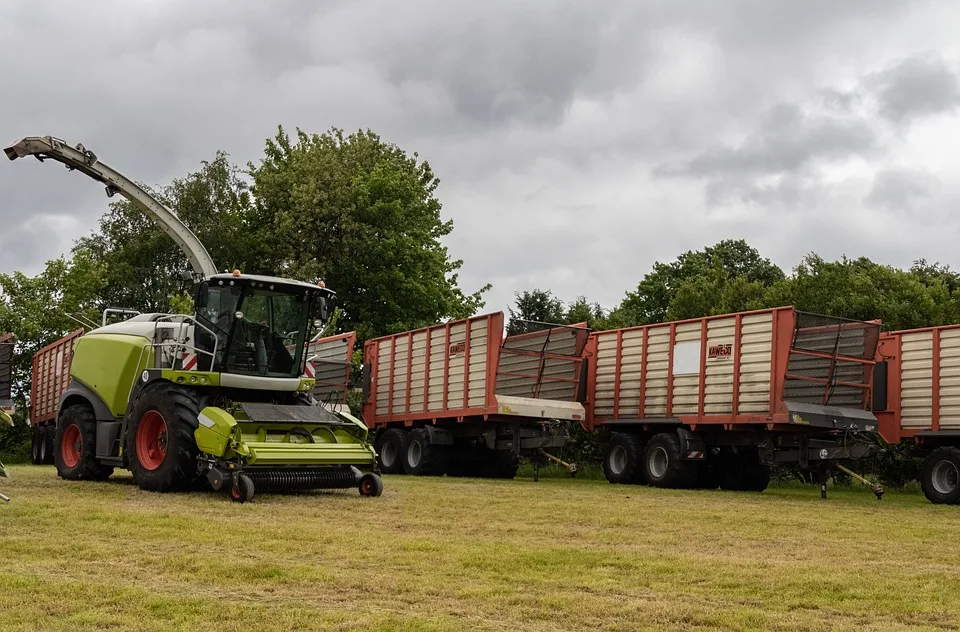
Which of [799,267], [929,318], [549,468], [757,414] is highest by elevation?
[799,267]

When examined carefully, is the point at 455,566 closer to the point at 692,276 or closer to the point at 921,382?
the point at 921,382

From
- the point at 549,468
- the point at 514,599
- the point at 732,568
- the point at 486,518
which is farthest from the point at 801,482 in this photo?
the point at 514,599

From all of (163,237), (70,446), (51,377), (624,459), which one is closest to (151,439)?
(70,446)

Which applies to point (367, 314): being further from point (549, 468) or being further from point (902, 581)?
point (902, 581)

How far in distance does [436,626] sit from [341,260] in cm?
3194

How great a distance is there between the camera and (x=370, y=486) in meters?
13.1

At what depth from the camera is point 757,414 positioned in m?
16.0

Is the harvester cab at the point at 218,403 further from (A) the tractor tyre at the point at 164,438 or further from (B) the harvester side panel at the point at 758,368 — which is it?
(B) the harvester side panel at the point at 758,368

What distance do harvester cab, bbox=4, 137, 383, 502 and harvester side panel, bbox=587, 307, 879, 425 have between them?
600 centimetres

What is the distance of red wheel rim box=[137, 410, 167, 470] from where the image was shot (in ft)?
43.0

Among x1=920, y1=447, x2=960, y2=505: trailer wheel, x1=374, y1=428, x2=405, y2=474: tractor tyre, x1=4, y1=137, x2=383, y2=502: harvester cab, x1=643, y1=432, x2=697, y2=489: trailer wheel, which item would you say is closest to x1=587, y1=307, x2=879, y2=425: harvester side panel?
x1=643, y1=432, x2=697, y2=489: trailer wheel

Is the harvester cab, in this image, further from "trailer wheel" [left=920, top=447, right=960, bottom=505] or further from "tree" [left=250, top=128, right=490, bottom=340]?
"tree" [left=250, top=128, right=490, bottom=340]

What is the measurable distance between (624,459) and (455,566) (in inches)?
455

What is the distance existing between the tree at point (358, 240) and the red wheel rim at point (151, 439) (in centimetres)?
Answer: 2207
